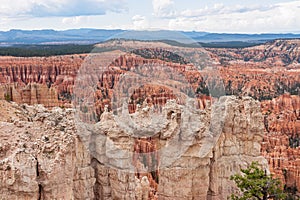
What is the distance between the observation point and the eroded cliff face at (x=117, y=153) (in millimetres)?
6742

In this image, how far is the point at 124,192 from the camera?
871 centimetres

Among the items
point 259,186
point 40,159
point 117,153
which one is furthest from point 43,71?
point 40,159

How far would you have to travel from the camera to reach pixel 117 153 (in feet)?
28.6

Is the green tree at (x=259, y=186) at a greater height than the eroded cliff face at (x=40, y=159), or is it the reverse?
the eroded cliff face at (x=40, y=159)

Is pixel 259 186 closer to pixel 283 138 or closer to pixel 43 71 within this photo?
pixel 283 138

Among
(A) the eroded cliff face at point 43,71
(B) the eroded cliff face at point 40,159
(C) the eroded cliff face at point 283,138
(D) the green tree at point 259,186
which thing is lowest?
(C) the eroded cliff face at point 283,138

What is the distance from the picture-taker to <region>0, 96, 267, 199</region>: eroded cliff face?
22.1ft

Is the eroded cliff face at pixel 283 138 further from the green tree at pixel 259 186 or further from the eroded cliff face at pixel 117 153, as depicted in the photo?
the green tree at pixel 259 186

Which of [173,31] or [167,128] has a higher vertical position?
[173,31]

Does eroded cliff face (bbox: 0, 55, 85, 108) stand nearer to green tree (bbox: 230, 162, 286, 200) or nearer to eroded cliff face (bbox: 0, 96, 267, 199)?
eroded cliff face (bbox: 0, 96, 267, 199)

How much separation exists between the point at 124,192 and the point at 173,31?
25.0 feet

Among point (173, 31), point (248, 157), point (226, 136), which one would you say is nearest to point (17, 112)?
point (226, 136)

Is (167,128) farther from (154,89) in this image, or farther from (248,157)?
(154,89)

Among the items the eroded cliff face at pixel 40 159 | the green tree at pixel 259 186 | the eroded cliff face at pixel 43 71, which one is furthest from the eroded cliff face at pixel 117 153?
the eroded cliff face at pixel 43 71
